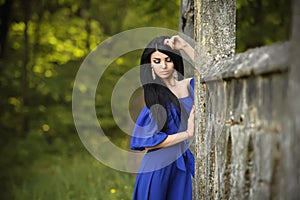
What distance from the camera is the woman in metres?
3.33

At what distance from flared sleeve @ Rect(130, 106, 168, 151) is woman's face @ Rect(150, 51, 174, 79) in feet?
0.92

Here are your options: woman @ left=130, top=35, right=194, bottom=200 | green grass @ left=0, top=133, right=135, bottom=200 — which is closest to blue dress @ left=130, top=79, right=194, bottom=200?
woman @ left=130, top=35, right=194, bottom=200

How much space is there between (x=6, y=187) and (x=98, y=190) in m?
2.74

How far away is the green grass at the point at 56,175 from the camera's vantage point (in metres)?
6.00

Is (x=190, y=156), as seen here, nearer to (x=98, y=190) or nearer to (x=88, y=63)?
(x=98, y=190)

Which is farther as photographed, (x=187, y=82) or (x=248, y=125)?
(x=187, y=82)

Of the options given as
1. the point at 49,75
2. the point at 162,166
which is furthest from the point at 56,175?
the point at 162,166

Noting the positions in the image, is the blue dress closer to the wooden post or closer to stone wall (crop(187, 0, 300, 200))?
stone wall (crop(187, 0, 300, 200))

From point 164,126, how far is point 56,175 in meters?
4.66

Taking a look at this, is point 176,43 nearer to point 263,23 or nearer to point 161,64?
point 161,64

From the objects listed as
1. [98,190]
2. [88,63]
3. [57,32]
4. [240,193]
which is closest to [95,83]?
[88,63]

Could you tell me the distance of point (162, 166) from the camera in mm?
3377

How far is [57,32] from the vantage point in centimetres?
1104

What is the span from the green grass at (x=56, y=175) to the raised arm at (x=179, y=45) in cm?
243
